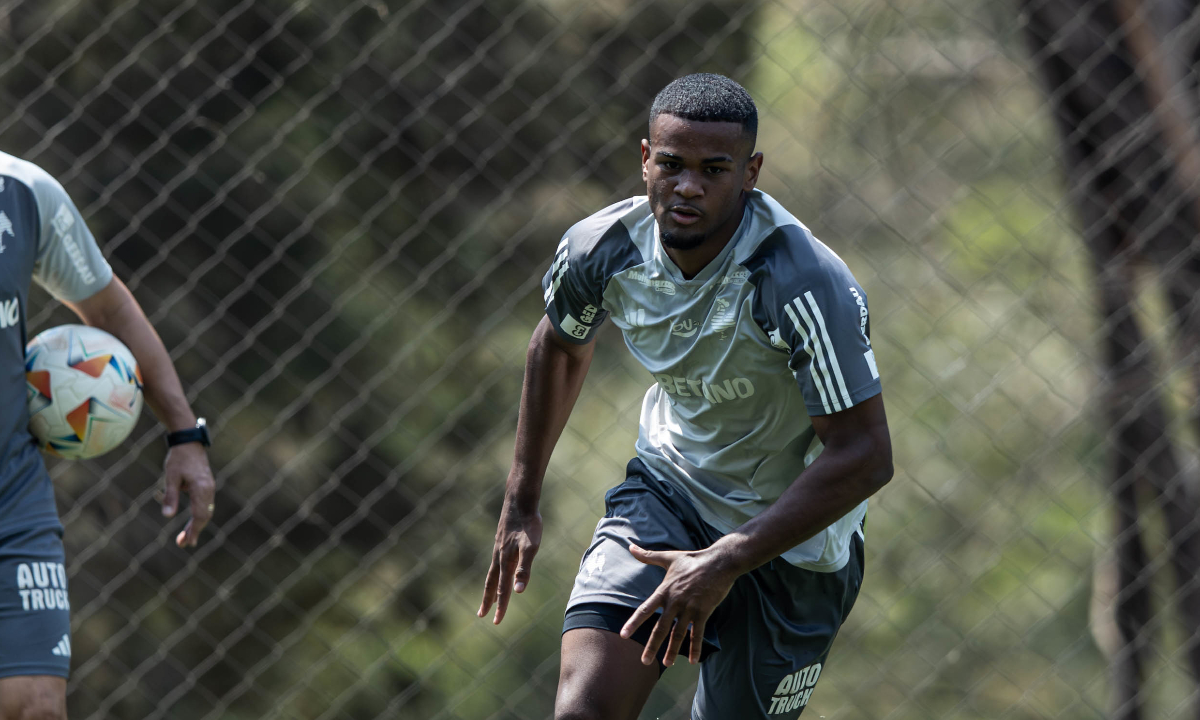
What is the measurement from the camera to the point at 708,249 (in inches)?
98.9

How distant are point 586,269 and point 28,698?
1499 mm

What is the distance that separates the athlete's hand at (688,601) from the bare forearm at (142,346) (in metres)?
1.37

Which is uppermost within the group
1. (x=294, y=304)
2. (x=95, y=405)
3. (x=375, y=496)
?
(x=95, y=405)

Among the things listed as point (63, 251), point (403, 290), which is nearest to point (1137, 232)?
point (403, 290)

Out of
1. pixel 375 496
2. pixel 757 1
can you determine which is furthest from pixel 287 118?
pixel 757 1

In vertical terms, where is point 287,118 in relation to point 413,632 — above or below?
above

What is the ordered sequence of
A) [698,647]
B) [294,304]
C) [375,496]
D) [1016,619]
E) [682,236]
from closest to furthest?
[698,647] → [682,236] → [375,496] → [294,304] → [1016,619]

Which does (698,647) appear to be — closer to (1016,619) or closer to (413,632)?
(413,632)

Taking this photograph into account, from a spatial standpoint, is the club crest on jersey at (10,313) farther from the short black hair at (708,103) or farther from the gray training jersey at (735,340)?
the short black hair at (708,103)

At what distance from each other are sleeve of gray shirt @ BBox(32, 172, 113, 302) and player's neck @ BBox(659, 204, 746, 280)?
1353mm

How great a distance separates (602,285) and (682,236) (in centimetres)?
30

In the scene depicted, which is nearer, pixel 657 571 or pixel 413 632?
pixel 657 571

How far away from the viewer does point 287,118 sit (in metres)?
4.52

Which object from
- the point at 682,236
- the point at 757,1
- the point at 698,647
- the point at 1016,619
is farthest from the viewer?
the point at 1016,619
